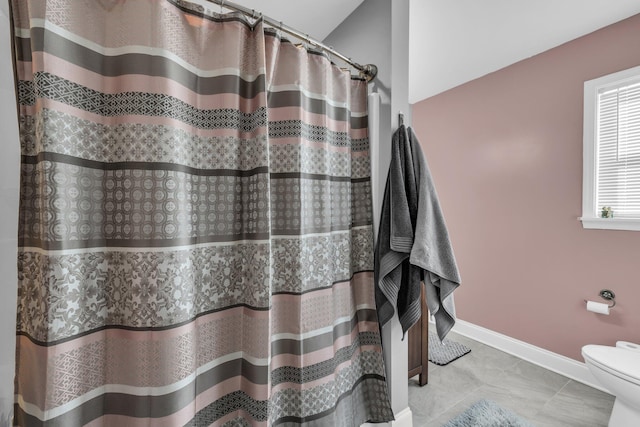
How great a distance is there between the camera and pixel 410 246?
1.23m

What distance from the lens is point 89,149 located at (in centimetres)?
74

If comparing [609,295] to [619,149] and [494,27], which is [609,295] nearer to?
[619,149]

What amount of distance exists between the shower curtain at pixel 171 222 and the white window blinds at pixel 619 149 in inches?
82.5

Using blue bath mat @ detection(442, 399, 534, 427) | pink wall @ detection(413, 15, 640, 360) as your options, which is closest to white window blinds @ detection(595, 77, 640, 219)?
pink wall @ detection(413, 15, 640, 360)

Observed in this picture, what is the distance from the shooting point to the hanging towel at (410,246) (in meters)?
1.22

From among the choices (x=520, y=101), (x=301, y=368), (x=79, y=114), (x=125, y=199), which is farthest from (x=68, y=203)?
(x=520, y=101)

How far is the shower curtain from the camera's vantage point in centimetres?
68

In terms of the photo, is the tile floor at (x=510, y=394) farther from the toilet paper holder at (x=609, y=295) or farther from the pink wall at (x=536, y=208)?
the toilet paper holder at (x=609, y=295)

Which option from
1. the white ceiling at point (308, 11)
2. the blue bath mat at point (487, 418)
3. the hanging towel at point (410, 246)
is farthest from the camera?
the blue bath mat at point (487, 418)

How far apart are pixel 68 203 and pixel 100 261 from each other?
174 mm

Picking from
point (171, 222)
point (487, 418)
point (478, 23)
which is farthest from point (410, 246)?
point (478, 23)

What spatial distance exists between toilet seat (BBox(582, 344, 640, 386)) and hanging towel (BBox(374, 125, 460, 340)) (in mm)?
905

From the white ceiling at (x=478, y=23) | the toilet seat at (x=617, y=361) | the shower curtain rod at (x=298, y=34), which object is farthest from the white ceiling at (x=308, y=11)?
the toilet seat at (x=617, y=361)

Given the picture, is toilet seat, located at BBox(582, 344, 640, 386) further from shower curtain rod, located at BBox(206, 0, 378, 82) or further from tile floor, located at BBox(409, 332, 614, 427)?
shower curtain rod, located at BBox(206, 0, 378, 82)
